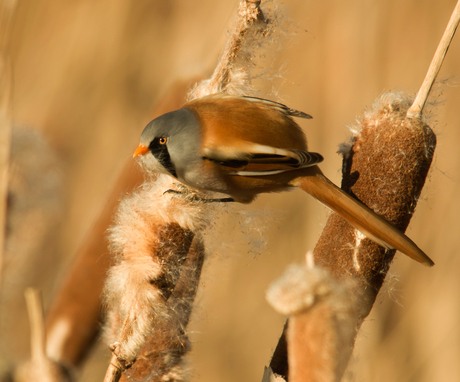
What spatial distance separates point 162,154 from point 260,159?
1.09ft

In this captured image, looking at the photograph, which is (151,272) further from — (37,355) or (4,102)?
(4,102)

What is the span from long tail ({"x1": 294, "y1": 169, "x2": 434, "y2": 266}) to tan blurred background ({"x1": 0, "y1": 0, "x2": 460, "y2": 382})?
26.9 inches

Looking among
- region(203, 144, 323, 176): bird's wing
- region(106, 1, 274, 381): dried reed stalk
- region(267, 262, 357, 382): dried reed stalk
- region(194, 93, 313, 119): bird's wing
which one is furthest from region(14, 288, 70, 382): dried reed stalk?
region(194, 93, 313, 119): bird's wing

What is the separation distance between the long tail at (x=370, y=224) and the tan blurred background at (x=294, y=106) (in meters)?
0.68

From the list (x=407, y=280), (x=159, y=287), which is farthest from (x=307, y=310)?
(x=407, y=280)

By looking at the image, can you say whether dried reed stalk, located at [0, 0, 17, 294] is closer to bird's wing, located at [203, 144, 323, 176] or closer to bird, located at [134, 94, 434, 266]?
bird, located at [134, 94, 434, 266]

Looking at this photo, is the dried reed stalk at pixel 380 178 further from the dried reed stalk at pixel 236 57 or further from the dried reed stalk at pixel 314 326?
the dried reed stalk at pixel 236 57

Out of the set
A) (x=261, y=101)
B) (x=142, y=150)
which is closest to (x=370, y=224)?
(x=261, y=101)

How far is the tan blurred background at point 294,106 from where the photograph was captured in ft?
6.49

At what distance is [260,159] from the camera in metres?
1.31

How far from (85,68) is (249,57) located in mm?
1043

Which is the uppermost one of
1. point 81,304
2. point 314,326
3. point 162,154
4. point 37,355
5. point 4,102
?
point 4,102

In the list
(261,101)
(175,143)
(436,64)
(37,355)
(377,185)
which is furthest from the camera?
(261,101)

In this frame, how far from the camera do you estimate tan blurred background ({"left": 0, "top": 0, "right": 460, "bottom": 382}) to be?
1.98m
